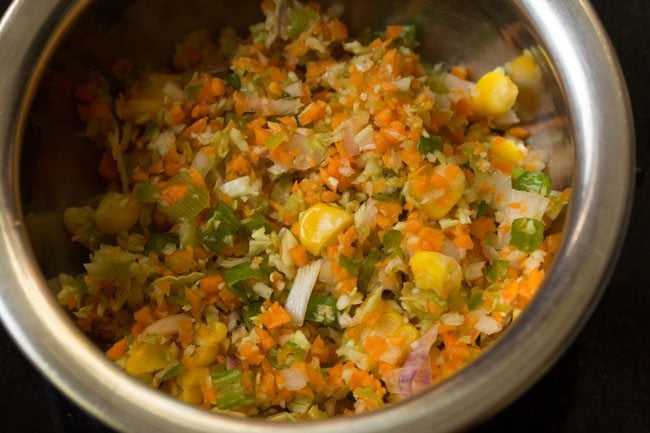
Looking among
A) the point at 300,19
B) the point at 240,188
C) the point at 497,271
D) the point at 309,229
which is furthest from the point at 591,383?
the point at 300,19

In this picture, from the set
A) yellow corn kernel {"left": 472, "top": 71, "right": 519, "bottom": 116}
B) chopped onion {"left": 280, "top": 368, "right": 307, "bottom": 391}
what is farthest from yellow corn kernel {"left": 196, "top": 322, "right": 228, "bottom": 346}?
yellow corn kernel {"left": 472, "top": 71, "right": 519, "bottom": 116}

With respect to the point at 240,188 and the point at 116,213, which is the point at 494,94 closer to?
the point at 240,188

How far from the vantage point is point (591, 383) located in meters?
1.37

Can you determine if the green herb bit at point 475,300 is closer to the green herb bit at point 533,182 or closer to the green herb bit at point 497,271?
the green herb bit at point 497,271

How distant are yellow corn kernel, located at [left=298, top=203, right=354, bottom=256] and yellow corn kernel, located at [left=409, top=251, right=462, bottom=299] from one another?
0.12m

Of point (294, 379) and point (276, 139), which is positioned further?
point (276, 139)

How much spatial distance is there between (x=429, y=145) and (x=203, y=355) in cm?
46

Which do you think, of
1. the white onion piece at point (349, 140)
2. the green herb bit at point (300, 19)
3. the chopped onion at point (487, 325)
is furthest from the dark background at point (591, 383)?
the green herb bit at point (300, 19)

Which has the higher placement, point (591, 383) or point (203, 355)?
point (203, 355)

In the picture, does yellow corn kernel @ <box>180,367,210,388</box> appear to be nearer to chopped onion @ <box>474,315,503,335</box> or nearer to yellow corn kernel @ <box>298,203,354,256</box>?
yellow corn kernel @ <box>298,203,354,256</box>

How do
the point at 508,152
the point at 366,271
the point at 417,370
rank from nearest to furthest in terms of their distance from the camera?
the point at 417,370 → the point at 366,271 → the point at 508,152

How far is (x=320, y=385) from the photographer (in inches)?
42.3

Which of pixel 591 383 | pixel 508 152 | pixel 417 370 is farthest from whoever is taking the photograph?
pixel 591 383

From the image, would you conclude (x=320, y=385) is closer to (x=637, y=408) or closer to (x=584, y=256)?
(x=584, y=256)
